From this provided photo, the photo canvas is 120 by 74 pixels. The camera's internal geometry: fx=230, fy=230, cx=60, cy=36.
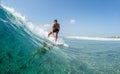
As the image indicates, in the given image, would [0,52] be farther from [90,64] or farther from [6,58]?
[90,64]

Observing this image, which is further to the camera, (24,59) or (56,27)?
(56,27)

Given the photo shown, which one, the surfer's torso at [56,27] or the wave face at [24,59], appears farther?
the surfer's torso at [56,27]

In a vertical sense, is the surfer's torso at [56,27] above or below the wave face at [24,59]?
above

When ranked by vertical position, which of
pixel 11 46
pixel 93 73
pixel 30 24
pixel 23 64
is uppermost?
pixel 30 24

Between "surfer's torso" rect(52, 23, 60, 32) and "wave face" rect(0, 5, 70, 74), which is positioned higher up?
"surfer's torso" rect(52, 23, 60, 32)

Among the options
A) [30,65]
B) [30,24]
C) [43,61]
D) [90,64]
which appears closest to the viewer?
[30,65]

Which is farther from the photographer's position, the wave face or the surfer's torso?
the surfer's torso

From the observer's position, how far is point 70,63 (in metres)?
12.8

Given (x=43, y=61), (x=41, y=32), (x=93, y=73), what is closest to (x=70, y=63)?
(x=93, y=73)

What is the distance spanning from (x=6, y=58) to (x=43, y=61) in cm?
216

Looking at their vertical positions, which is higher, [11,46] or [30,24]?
[30,24]

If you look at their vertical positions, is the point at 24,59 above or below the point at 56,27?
below

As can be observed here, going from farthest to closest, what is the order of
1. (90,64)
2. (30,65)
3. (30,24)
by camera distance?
(30,24) → (90,64) → (30,65)

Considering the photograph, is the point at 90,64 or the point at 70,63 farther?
the point at 90,64
